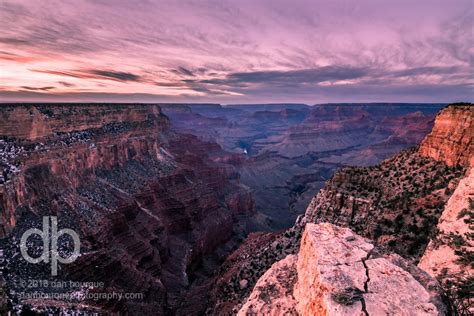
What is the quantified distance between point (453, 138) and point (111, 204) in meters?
44.6

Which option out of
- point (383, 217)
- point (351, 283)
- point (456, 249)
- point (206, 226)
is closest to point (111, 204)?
point (206, 226)

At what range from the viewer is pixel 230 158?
5354 inches

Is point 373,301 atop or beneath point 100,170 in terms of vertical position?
atop

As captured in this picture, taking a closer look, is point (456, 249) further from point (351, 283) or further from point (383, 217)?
point (351, 283)

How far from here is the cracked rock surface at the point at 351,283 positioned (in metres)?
9.98

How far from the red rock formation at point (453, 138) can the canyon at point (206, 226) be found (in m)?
0.14

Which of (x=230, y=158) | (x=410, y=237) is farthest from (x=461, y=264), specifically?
(x=230, y=158)

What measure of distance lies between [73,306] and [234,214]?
59.6 meters

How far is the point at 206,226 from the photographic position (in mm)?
66000

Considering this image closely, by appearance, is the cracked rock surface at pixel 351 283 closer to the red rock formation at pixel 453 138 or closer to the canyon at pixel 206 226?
the canyon at pixel 206 226

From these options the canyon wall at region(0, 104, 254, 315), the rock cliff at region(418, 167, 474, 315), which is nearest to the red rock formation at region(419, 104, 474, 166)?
the rock cliff at region(418, 167, 474, 315)

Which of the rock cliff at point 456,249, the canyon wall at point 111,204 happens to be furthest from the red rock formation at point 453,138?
the canyon wall at point 111,204

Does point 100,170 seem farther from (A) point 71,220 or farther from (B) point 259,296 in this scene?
(B) point 259,296

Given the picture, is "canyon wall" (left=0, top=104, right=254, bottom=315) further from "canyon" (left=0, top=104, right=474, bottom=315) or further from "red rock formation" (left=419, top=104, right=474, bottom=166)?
"red rock formation" (left=419, top=104, right=474, bottom=166)
